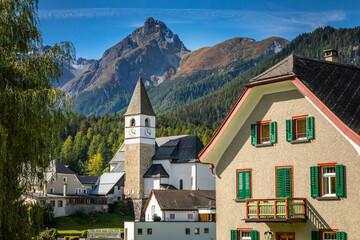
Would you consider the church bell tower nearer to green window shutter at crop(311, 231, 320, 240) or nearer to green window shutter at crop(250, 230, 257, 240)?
green window shutter at crop(250, 230, 257, 240)

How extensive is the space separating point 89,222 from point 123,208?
9.17 metres

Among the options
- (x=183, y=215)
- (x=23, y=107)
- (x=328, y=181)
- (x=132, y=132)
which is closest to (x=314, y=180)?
(x=328, y=181)

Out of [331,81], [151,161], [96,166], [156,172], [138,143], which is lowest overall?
[156,172]

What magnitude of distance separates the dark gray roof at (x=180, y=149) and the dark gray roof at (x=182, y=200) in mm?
18375

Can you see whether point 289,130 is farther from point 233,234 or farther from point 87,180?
point 87,180

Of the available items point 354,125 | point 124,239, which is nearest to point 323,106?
point 354,125

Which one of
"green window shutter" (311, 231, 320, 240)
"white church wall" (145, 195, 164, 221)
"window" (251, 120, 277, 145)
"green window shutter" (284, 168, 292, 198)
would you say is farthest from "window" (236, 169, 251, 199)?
"white church wall" (145, 195, 164, 221)

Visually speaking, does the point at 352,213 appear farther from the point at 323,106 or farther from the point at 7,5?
the point at 7,5

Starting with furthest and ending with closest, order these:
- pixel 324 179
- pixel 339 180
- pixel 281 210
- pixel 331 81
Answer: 1. pixel 331 81
2. pixel 281 210
3. pixel 324 179
4. pixel 339 180

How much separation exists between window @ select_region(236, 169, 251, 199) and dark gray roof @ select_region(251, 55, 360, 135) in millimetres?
4188

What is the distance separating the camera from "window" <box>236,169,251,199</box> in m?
25.4

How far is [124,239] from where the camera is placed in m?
59.8

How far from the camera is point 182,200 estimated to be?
71500mm

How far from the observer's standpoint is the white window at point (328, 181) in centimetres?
2208
